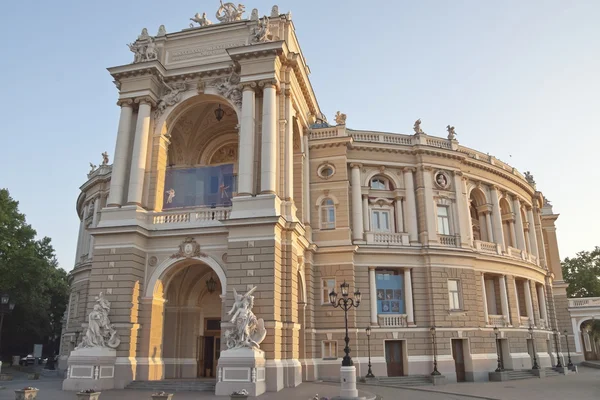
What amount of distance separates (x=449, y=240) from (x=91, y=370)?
22162mm

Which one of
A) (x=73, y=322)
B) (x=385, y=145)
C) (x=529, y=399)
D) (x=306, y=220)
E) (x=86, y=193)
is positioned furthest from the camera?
(x=86, y=193)

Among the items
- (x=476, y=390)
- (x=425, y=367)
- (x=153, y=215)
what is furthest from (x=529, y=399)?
(x=153, y=215)

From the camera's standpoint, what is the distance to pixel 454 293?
102 feet

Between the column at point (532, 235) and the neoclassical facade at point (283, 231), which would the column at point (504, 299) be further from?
the column at point (532, 235)

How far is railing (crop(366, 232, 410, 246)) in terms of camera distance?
102 feet

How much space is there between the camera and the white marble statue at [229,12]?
2905 centimetres

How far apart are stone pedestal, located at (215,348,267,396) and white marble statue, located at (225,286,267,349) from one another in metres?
0.33

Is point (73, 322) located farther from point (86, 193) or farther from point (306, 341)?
point (306, 341)

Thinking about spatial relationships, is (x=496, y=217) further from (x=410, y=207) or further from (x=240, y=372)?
(x=240, y=372)

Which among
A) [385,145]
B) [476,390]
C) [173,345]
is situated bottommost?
[476,390]

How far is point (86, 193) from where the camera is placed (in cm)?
4231

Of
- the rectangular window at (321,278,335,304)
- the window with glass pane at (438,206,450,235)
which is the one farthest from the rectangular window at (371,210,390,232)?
the rectangular window at (321,278,335,304)

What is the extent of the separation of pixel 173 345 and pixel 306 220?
10140 mm

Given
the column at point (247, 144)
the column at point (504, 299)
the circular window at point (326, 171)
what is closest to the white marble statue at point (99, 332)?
the column at point (247, 144)
